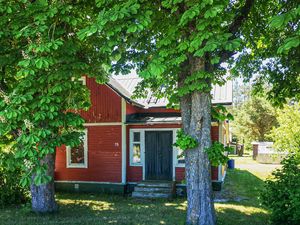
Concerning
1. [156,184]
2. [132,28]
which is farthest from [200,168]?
[156,184]

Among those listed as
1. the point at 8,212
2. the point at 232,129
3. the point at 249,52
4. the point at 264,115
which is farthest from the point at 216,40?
the point at 232,129

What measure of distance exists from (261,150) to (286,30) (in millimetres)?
17955

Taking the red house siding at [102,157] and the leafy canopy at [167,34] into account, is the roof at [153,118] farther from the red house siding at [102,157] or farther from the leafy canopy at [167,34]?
the leafy canopy at [167,34]

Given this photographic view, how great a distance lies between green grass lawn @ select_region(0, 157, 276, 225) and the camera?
8156mm

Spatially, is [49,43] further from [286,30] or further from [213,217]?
[286,30]

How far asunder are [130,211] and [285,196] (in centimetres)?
472

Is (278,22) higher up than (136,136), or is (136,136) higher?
(278,22)

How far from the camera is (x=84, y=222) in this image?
804 centimetres

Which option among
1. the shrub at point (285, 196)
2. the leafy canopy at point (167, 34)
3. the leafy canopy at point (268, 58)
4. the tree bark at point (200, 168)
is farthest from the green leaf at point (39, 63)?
the shrub at point (285, 196)

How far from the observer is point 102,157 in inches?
511

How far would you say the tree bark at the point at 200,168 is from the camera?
6410 mm

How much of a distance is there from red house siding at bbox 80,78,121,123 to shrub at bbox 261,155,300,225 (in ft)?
23.6

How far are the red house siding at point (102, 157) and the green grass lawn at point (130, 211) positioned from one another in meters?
0.96

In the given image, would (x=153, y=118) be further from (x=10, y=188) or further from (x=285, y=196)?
(x=285, y=196)
